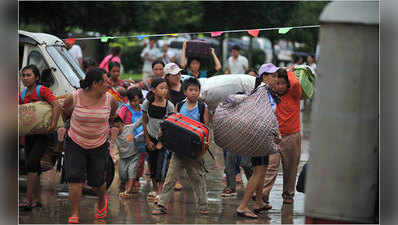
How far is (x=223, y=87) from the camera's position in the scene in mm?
8836

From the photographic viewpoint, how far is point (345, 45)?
343 centimetres

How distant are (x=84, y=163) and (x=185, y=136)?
1083 millimetres

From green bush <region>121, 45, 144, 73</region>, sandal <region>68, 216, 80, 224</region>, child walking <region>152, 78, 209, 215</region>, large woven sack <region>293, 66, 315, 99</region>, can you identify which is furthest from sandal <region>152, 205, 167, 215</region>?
green bush <region>121, 45, 144, 73</region>

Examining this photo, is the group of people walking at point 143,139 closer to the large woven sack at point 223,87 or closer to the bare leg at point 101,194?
the bare leg at point 101,194

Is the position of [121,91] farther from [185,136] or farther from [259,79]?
[185,136]

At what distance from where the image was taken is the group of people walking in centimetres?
683

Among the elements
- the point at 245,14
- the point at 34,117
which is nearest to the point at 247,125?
the point at 34,117

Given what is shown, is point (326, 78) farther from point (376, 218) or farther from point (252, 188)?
point (252, 188)

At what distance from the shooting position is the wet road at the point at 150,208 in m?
7.10

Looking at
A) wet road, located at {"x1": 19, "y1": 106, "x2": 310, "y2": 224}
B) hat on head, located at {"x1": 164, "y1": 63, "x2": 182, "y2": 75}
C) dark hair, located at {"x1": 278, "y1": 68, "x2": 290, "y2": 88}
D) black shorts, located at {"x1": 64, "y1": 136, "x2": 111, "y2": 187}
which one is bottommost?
wet road, located at {"x1": 19, "y1": 106, "x2": 310, "y2": 224}

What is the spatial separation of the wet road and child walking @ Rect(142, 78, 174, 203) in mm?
404

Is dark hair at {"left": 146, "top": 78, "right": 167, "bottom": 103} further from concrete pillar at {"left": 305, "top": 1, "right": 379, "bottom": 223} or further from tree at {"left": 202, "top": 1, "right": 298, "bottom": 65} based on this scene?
tree at {"left": 202, "top": 1, "right": 298, "bottom": 65}

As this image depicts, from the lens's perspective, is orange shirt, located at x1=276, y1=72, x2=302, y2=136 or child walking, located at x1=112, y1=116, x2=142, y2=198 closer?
orange shirt, located at x1=276, y1=72, x2=302, y2=136
